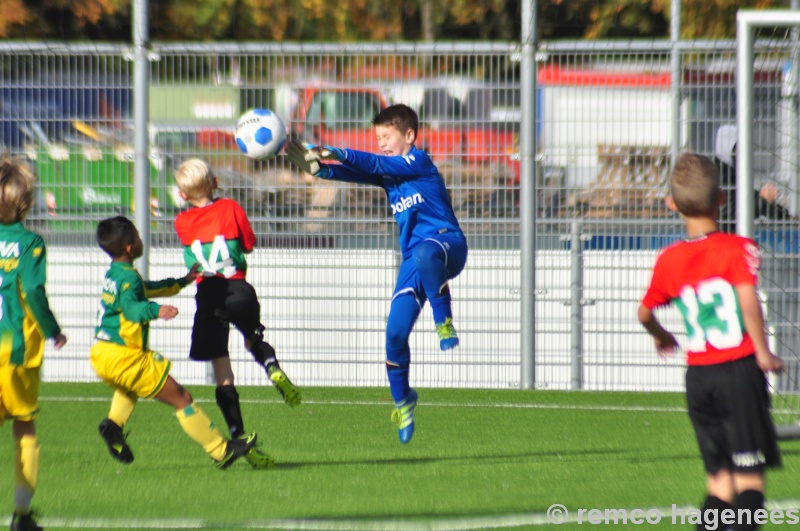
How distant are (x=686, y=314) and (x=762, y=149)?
14.5 feet

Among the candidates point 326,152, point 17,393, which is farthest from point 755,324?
point 17,393

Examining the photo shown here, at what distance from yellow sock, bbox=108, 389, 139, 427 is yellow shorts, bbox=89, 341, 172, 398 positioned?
0.64ft

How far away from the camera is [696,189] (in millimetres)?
4945

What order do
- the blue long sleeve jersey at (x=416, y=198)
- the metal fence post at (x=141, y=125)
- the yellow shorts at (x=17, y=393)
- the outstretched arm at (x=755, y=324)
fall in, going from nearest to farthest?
the outstretched arm at (x=755, y=324), the yellow shorts at (x=17, y=393), the blue long sleeve jersey at (x=416, y=198), the metal fence post at (x=141, y=125)

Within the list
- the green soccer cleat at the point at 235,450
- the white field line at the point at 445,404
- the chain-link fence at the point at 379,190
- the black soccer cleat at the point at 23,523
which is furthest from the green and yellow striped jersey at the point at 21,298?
the chain-link fence at the point at 379,190

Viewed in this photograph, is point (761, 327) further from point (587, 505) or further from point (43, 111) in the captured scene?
point (43, 111)

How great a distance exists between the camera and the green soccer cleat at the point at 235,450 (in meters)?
6.95

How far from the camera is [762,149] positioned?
8984 mm

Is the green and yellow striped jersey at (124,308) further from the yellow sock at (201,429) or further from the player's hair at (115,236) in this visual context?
the yellow sock at (201,429)

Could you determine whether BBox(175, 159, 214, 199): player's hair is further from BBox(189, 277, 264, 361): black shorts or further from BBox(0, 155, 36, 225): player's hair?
BBox(0, 155, 36, 225): player's hair

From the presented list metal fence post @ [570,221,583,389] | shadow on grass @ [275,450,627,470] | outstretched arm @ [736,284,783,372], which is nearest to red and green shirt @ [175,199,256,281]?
shadow on grass @ [275,450,627,470]

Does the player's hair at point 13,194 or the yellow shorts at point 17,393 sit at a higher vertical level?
the player's hair at point 13,194

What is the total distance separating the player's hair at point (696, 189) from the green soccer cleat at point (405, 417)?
2840mm

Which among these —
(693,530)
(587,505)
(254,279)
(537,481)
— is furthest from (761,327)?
(254,279)
